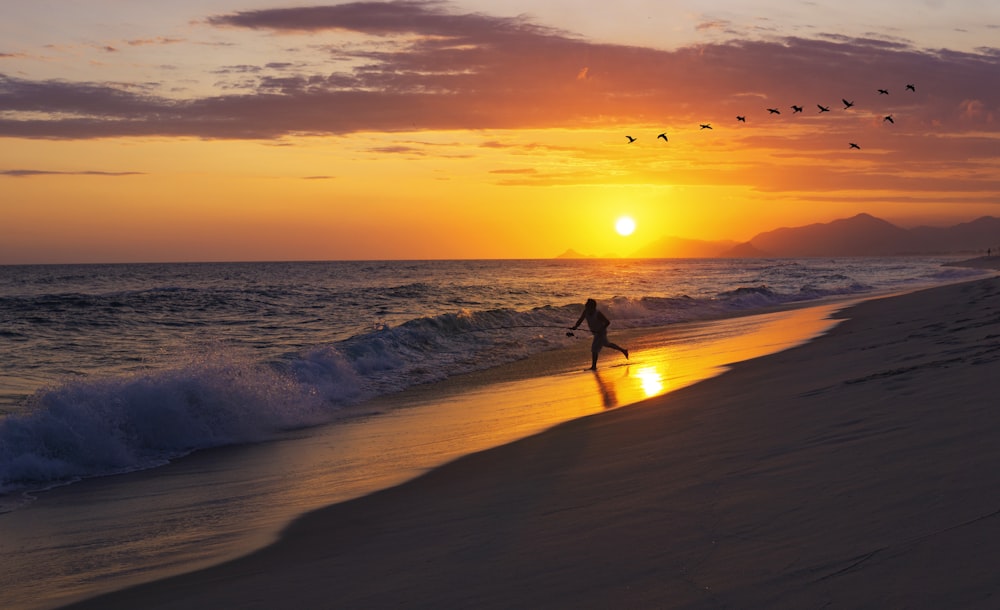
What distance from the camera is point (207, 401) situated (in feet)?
39.9

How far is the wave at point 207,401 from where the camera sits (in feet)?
31.5

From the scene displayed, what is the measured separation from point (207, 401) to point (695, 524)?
→ 29.7 ft

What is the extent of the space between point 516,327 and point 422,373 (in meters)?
10.5

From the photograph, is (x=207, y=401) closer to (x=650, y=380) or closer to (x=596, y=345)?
(x=650, y=380)

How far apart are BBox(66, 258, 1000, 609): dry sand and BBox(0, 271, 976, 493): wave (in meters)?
4.39

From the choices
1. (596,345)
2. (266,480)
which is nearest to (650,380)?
(596,345)

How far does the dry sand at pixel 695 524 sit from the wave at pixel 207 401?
173 inches

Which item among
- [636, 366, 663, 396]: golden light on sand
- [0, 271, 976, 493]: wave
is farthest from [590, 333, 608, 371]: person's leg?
[0, 271, 976, 493]: wave

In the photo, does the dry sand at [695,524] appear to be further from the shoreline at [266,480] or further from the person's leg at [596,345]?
the person's leg at [596,345]

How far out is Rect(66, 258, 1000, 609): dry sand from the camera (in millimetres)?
3939

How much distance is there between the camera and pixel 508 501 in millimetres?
6512

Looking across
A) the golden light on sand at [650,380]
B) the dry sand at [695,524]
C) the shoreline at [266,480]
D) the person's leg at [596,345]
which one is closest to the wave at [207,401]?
the shoreline at [266,480]

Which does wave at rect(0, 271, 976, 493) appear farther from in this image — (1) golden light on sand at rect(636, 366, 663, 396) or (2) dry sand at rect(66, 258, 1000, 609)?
(2) dry sand at rect(66, 258, 1000, 609)

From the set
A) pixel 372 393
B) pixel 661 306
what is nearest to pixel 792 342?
pixel 372 393
